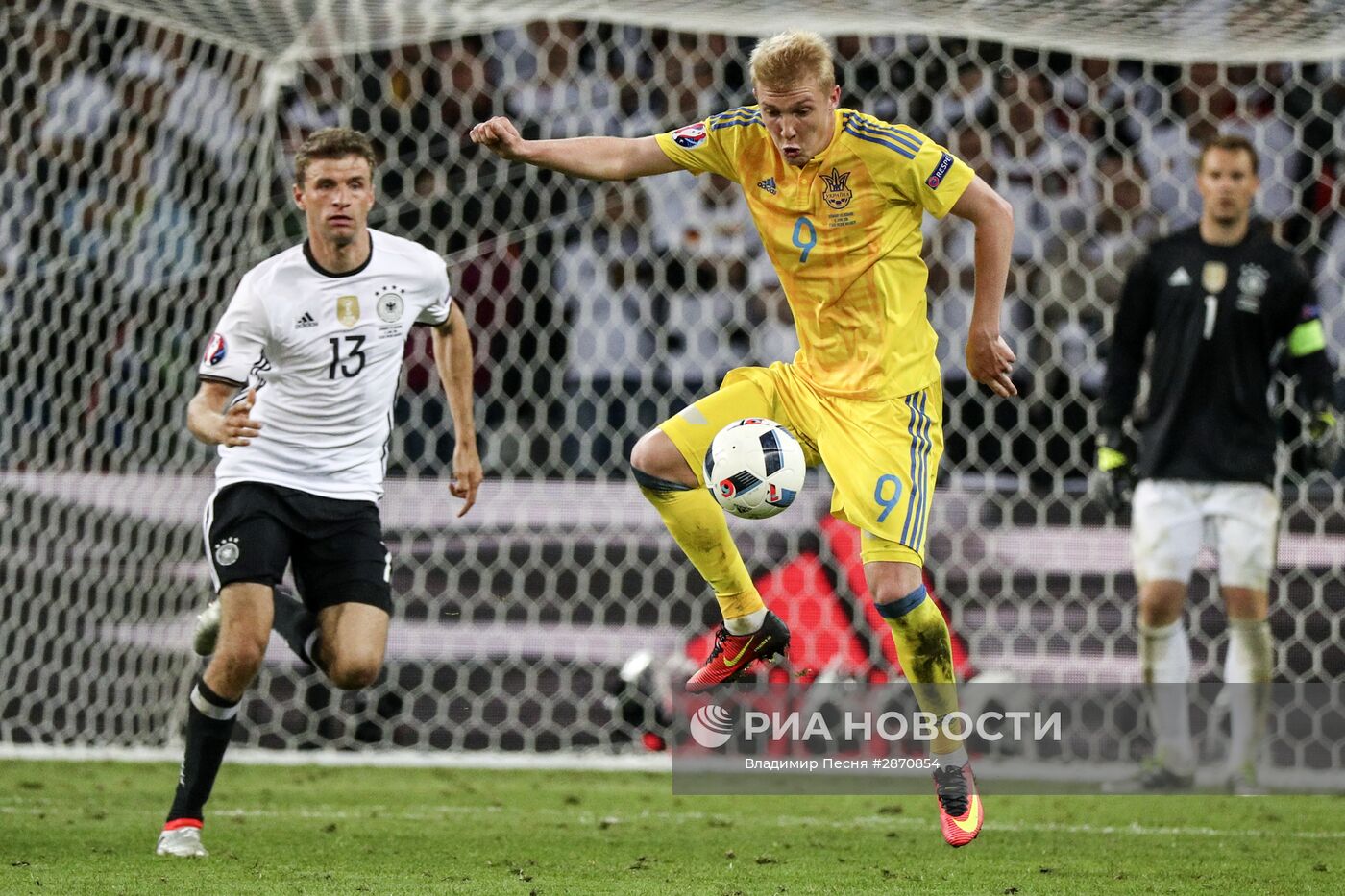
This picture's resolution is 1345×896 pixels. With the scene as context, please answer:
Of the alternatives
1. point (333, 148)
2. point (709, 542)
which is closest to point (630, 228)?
point (333, 148)

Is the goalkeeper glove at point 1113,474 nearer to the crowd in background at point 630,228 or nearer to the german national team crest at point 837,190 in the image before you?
the crowd in background at point 630,228

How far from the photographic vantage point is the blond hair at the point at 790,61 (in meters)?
4.48

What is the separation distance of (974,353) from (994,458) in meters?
3.69

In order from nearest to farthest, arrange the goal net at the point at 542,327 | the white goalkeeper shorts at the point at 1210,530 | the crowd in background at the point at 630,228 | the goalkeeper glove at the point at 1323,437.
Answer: the goalkeeper glove at the point at 1323,437 → the white goalkeeper shorts at the point at 1210,530 → the goal net at the point at 542,327 → the crowd in background at the point at 630,228

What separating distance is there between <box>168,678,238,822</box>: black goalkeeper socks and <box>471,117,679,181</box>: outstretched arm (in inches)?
76.2

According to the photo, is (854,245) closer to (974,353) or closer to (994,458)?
(974,353)

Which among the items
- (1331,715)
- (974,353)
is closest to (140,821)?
(974,353)

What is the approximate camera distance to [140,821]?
605 centimetres

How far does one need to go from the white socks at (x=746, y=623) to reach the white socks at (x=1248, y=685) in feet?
7.86

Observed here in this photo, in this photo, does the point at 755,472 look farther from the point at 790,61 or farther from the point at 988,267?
the point at 790,61

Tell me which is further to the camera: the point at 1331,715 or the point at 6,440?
the point at 6,440

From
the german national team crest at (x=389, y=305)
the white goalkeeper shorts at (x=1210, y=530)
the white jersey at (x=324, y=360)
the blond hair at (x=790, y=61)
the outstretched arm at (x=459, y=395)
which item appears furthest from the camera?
the white goalkeeper shorts at (x=1210, y=530)

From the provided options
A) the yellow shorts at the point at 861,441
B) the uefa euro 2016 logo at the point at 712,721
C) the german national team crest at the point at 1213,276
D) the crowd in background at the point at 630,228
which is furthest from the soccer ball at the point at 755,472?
the crowd in background at the point at 630,228

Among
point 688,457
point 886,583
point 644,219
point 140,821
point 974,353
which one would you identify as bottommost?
point 140,821
